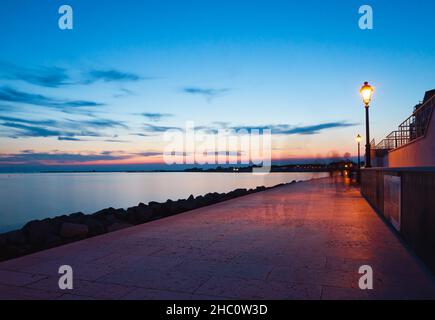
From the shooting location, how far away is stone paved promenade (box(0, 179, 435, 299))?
427cm

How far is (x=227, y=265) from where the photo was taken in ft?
17.7

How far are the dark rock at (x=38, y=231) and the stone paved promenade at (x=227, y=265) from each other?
2.74 m

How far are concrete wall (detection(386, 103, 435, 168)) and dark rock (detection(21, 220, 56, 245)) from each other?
12.9m

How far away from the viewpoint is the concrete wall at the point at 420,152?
12545mm

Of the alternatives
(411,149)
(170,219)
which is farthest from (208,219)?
(411,149)

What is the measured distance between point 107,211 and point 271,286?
45.2ft

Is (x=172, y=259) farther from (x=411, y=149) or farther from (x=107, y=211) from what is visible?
(x=411, y=149)

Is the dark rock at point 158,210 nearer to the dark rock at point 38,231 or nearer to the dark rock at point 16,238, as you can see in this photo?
the dark rock at point 38,231

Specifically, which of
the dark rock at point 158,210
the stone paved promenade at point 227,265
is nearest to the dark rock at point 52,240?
the stone paved promenade at point 227,265

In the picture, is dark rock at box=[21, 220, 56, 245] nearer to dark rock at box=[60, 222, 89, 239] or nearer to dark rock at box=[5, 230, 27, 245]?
dark rock at box=[5, 230, 27, 245]

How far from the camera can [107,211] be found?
16.7 meters

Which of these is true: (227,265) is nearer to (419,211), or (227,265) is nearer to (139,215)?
(419,211)

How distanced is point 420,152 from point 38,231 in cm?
1483

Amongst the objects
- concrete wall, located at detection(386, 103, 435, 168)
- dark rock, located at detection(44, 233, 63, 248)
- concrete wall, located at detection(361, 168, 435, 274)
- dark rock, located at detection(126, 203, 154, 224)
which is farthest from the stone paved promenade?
dark rock, located at detection(126, 203, 154, 224)
